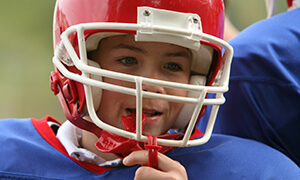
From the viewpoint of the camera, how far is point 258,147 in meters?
1.47

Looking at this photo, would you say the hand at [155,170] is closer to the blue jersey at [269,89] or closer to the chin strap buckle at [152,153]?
the chin strap buckle at [152,153]

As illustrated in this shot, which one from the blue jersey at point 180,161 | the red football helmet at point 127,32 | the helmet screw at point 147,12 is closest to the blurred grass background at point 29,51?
the blue jersey at point 180,161

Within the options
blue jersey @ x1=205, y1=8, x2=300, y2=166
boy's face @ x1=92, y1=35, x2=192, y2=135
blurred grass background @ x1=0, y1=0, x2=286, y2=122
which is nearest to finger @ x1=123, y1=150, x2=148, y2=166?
boy's face @ x1=92, y1=35, x2=192, y2=135

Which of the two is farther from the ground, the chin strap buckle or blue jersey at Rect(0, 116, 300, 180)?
the chin strap buckle

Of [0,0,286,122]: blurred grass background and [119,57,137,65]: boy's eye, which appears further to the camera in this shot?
[0,0,286,122]: blurred grass background

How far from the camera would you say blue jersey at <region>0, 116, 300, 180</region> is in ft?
4.50

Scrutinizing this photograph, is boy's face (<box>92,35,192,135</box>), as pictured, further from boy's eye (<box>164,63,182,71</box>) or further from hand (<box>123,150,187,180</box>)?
hand (<box>123,150,187,180</box>)

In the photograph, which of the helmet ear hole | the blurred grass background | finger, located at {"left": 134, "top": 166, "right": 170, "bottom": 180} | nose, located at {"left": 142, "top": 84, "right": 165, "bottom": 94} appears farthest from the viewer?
the blurred grass background

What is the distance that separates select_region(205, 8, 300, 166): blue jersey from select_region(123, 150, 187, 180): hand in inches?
18.2

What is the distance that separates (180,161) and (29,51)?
7.56 meters

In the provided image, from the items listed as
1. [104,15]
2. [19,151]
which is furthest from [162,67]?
[19,151]

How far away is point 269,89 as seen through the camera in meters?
1.54

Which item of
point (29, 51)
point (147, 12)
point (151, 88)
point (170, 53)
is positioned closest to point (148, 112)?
point (151, 88)

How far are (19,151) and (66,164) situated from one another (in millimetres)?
165
